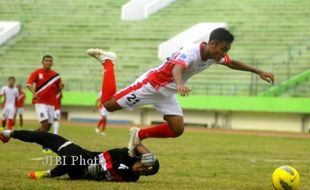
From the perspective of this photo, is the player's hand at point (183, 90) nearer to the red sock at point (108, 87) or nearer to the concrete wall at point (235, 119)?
the red sock at point (108, 87)

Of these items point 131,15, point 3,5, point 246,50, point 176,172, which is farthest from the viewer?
point 3,5

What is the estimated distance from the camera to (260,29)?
152 feet

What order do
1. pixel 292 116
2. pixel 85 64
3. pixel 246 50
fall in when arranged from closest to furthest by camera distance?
1. pixel 292 116
2. pixel 246 50
3. pixel 85 64

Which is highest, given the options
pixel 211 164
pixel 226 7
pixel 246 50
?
pixel 226 7

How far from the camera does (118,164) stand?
1117 centimetres

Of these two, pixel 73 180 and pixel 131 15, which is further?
pixel 131 15

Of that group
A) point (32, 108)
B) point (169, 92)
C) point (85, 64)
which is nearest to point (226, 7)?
point (85, 64)

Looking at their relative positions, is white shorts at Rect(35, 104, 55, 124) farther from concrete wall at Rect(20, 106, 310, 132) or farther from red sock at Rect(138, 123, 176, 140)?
concrete wall at Rect(20, 106, 310, 132)

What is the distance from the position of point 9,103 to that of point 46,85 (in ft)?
36.3

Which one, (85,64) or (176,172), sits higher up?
(85,64)

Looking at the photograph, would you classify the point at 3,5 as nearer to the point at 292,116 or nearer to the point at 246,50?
the point at 246,50

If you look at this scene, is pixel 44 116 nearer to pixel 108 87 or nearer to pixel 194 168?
pixel 194 168

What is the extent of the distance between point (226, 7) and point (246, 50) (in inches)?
244

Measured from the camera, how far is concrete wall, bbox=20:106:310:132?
39344 mm
